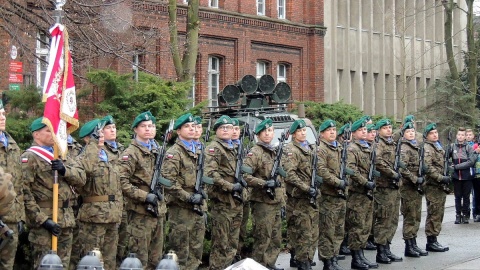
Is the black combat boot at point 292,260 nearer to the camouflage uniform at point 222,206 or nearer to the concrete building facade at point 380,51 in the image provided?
the camouflage uniform at point 222,206

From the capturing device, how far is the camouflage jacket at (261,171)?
13320 millimetres

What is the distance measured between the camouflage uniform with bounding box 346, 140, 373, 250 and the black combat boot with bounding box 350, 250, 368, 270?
8cm

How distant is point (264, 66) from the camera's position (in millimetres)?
35469

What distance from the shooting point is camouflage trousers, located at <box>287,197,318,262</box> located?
1369 cm

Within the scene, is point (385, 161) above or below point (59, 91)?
below

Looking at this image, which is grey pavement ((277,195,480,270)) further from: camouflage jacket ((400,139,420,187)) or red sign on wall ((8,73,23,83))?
red sign on wall ((8,73,23,83))

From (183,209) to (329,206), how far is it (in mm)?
2727

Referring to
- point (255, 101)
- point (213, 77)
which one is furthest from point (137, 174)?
point (213, 77)

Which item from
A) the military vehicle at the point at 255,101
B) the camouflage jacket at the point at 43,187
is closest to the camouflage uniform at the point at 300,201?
the camouflage jacket at the point at 43,187

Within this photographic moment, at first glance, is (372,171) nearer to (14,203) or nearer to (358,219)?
(358,219)

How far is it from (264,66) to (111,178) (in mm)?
24623

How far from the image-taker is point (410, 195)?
15719mm

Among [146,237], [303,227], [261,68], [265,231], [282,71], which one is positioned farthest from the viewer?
[282,71]

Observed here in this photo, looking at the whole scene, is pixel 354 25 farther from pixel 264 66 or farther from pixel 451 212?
pixel 451 212
